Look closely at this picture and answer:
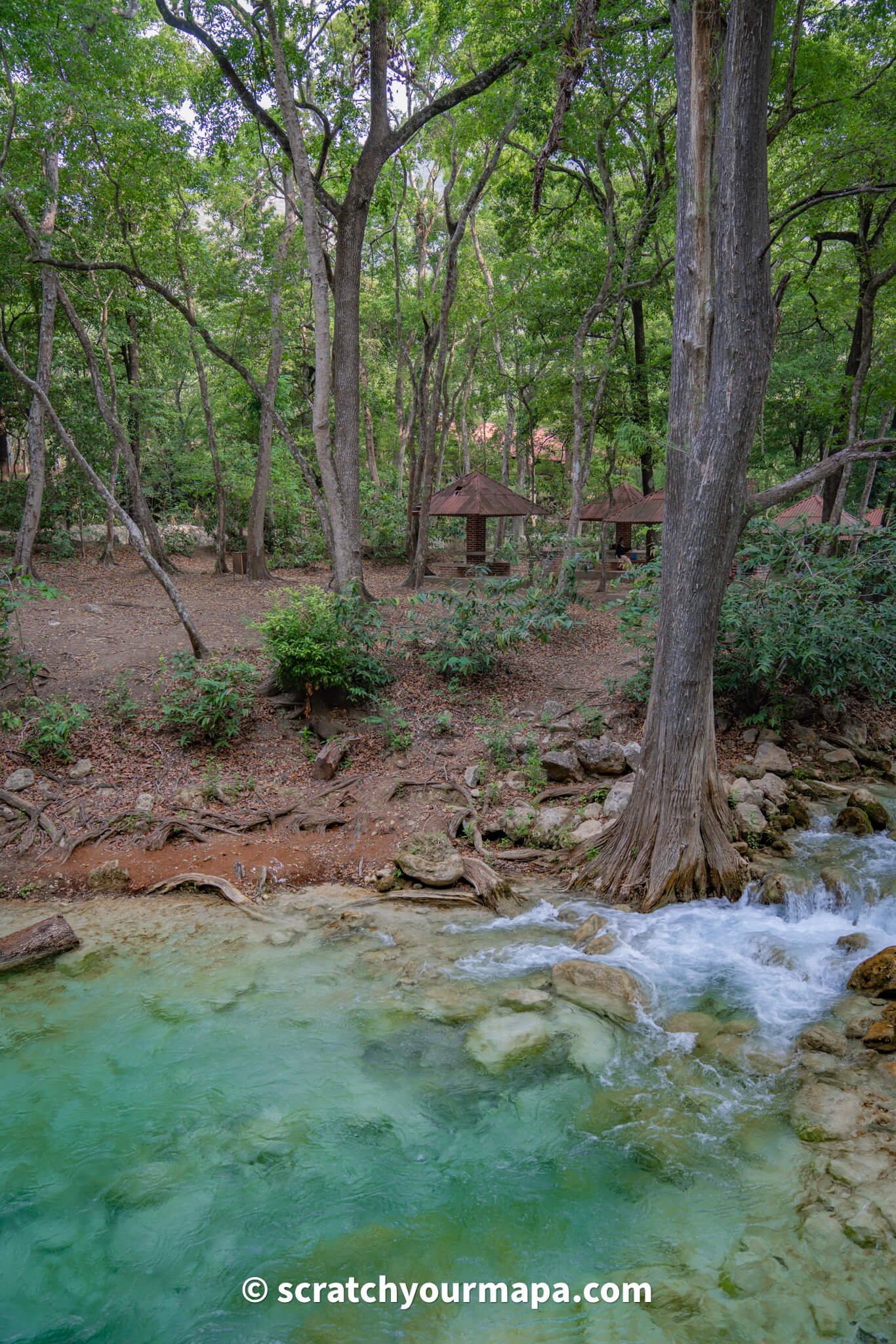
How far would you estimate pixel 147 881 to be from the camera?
648cm

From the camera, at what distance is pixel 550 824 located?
710 centimetres

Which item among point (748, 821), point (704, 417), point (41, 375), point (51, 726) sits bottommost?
point (748, 821)

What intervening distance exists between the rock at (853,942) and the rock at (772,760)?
2.61 meters

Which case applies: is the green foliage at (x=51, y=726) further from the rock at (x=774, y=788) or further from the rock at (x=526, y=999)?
the rock at (x=774, y=788)

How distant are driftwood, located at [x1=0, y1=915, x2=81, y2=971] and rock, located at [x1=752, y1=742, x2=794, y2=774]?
6.78 metres

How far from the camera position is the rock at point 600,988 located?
15.8 feet

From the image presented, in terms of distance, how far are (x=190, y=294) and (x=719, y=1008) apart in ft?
44.4

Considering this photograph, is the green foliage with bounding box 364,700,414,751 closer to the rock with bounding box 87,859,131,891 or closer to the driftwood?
the rock with bounding box 87,859,131,891

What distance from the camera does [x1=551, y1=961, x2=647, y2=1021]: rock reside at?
15.8ft

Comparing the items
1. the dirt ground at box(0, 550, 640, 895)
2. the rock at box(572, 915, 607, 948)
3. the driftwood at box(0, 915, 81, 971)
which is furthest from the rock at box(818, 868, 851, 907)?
the driftwood at box(0, 915, 81, 971)

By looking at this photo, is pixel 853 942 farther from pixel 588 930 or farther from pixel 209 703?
pixel 209 703

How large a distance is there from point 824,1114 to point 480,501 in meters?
13.6

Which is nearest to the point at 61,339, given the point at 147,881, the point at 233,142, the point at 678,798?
the point at 233,142

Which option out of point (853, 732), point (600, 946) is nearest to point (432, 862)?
point (600, 946)
